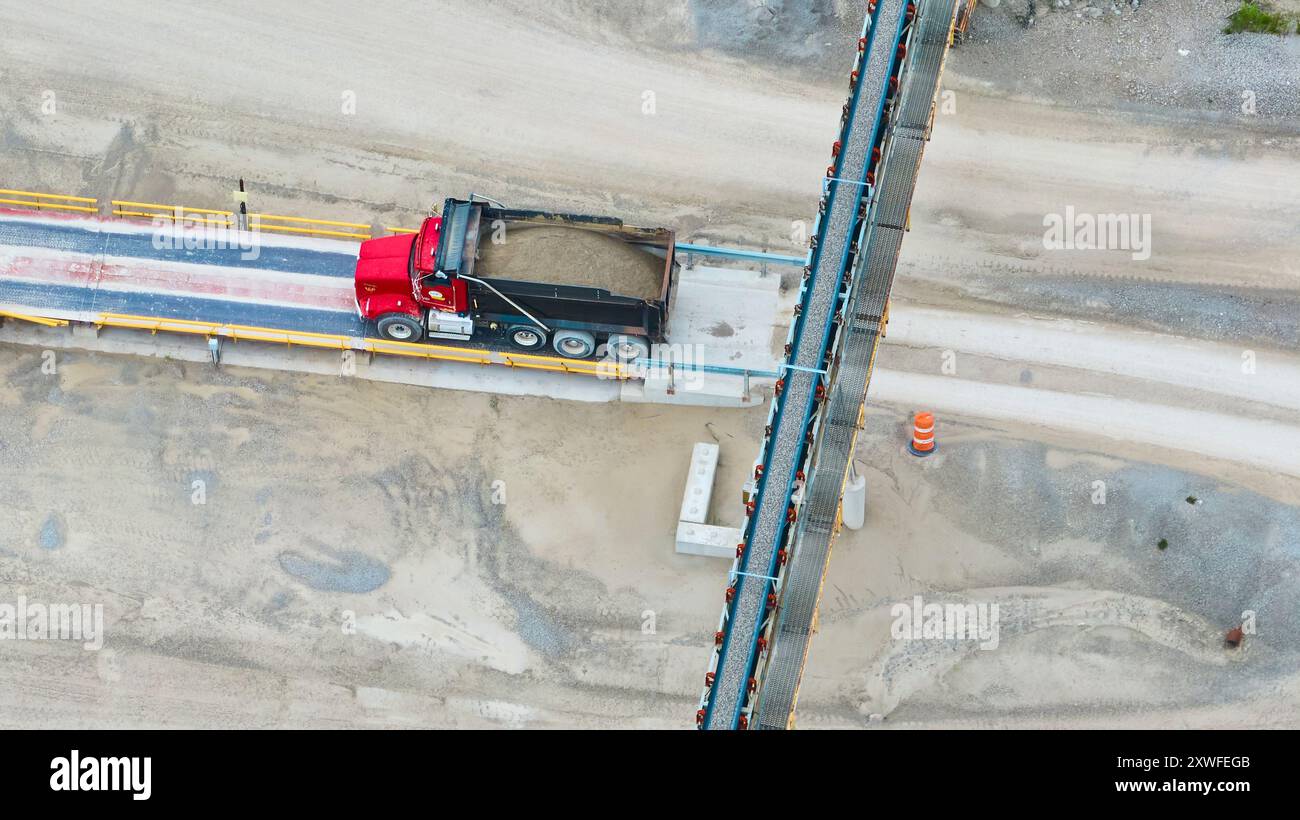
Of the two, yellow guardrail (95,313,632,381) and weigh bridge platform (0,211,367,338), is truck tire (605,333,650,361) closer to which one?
yellow guardrail (95,313,632,381)

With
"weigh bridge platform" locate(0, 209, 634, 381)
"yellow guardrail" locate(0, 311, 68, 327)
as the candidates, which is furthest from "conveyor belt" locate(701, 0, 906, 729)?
"yellow guardrail" locate(0, 311, 68, 327)

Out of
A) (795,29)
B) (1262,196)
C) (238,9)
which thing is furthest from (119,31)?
(1262,196)

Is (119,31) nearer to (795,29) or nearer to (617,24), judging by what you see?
(617,24)

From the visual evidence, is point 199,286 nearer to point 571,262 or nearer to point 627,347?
point 571,262

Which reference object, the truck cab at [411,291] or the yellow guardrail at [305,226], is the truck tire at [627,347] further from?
the yellow guardrail at [305,226]

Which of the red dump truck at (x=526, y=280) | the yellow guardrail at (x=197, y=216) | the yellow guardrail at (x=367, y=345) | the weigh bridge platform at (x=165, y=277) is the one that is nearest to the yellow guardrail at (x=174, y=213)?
the yellow guardrail at (x=197, y=216)
